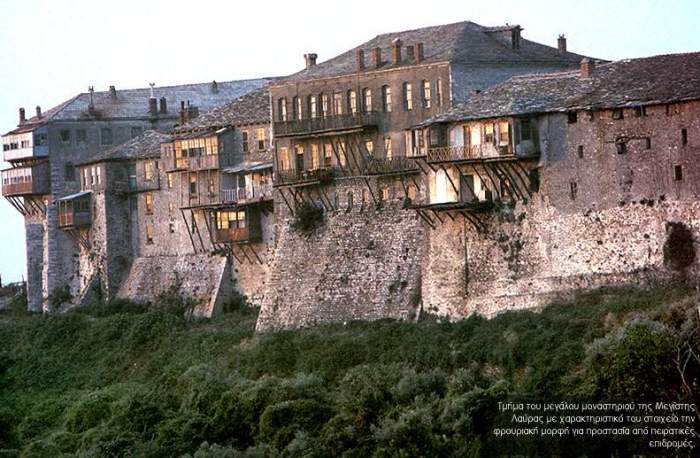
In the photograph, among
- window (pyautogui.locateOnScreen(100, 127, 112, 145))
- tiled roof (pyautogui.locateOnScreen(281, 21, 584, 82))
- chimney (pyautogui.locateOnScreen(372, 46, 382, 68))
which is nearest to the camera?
tiled roof (pyautogui.locateOnScreen(281, 21, 584, 82))

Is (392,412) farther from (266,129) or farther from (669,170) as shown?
(266,129)

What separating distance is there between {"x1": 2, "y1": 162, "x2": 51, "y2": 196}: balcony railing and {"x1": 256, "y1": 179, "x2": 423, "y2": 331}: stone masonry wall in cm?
2121

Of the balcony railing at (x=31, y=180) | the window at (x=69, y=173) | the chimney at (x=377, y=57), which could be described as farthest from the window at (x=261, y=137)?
the balcony railing at (x=31, y=180)

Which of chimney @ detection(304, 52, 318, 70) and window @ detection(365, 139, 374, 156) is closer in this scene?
window @ detection(365, 139, 374, 156)

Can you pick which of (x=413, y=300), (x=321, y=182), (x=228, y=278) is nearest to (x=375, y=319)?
(x=413, y=300)

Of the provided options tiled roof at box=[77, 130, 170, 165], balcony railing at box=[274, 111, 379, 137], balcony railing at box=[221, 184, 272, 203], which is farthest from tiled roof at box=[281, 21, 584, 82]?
tiled roof at box=[77, 130, 170, 165]

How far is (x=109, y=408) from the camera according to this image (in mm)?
77188

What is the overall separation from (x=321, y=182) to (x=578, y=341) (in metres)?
19.3

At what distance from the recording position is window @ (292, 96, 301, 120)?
275 feet

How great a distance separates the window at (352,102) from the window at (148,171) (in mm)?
16506

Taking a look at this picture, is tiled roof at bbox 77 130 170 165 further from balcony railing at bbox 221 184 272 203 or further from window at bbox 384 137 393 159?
window at bbox 384 137 393 159

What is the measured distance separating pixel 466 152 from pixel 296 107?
1267cm

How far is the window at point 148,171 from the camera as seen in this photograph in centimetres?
9612

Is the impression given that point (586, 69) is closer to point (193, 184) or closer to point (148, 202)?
point (193, 184)
